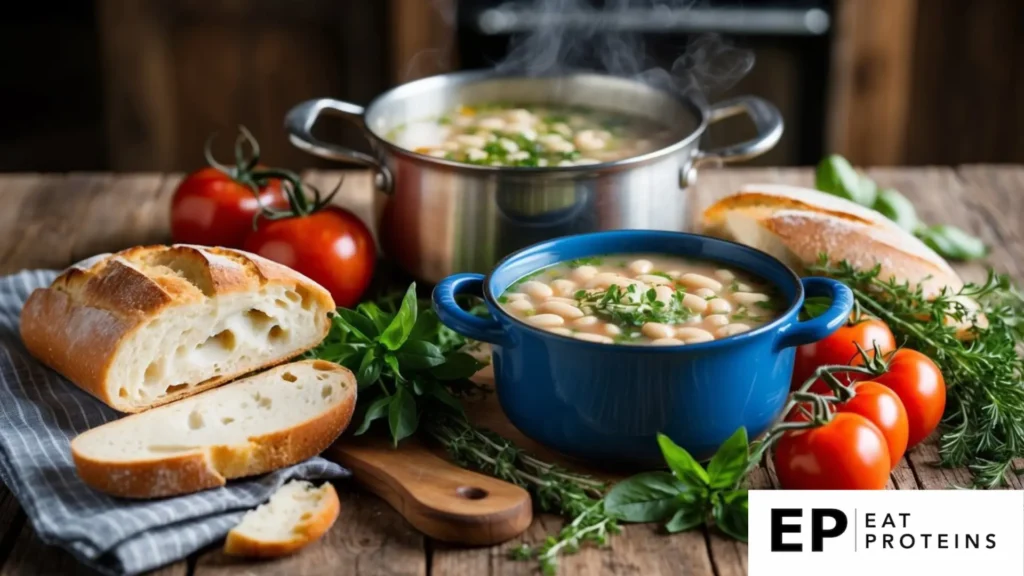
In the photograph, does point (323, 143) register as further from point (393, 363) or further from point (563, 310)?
point (563, 310)

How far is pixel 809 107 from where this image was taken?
14.4 feet

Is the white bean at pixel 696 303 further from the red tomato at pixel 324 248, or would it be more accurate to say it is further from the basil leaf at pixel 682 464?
the red tomato at pixel 324 248

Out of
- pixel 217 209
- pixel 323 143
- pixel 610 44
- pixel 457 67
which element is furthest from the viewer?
pixel 457 67

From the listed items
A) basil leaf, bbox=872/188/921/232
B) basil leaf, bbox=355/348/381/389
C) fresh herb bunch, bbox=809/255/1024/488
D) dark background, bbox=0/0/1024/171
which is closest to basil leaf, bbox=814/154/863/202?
basil leaf, bbox=872/188/921/232

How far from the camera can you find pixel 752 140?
2.53 metres

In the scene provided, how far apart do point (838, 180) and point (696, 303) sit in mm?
967

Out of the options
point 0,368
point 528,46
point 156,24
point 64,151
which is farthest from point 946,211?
point 64,151

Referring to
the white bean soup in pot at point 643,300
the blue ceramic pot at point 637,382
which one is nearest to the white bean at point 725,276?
the white bean soup in pot at point 643,300

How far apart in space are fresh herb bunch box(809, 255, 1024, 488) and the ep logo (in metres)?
0.28

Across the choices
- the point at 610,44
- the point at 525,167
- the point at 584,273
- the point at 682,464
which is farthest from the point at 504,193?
the point at 610,44

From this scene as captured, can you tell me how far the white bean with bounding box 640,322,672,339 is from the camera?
6.04 feet

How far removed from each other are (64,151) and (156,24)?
1268 millimetres

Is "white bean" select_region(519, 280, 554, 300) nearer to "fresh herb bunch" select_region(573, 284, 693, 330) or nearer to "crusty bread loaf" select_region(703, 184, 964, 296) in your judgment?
"fresh herb bunch" select_region(573, 284, 693, 330)

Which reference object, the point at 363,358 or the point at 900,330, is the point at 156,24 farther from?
the point at 900,330
